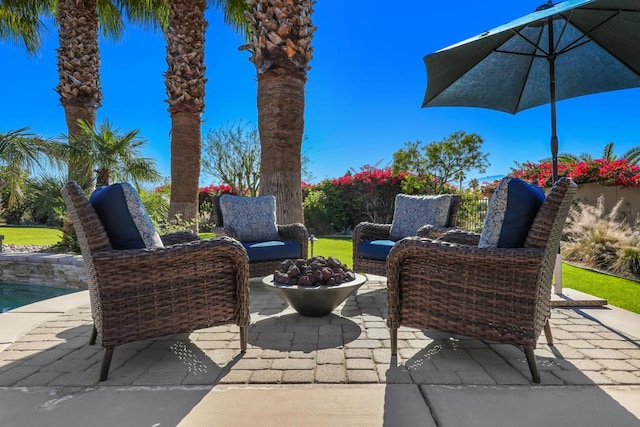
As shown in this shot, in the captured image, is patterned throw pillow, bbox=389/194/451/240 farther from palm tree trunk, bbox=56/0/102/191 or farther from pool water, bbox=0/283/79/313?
palm tree trunk, bbox=56/0/102/191

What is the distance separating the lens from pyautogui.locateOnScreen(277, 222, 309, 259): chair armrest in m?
4.20

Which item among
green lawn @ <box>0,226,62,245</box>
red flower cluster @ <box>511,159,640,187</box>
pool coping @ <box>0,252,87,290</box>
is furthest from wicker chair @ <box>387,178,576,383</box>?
green lawn @ <box>0,226,62,245</box>

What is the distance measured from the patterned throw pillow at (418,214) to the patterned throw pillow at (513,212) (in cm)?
193

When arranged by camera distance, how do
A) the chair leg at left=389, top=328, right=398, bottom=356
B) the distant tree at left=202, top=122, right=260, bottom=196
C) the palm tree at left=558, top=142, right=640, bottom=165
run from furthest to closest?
the palm tree at left=558, top=142, right=640, bottom=165, the distant tree at left=202, top=122, right=260, bottom=196, the chair leg at left=389, top=328, right=398, bottom=356

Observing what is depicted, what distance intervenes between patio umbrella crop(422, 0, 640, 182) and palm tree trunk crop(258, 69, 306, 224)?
163 cm

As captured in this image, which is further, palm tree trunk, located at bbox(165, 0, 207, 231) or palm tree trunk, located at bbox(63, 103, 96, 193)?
palm tree trunk, located at bbox(63, 103, 96, 193)

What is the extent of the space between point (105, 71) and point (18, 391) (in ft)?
28.9

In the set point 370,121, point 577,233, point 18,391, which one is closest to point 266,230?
point 18,391

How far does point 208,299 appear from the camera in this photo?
2266mm

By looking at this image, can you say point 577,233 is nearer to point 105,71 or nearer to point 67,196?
point 67,196

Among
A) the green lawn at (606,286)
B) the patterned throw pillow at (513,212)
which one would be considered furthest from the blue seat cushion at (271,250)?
the green lawn at (606,286)

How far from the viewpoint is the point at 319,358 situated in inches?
87.5

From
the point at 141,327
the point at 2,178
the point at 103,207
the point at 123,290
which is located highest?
the point at 2,178

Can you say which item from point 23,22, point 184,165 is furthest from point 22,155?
point 23,22
